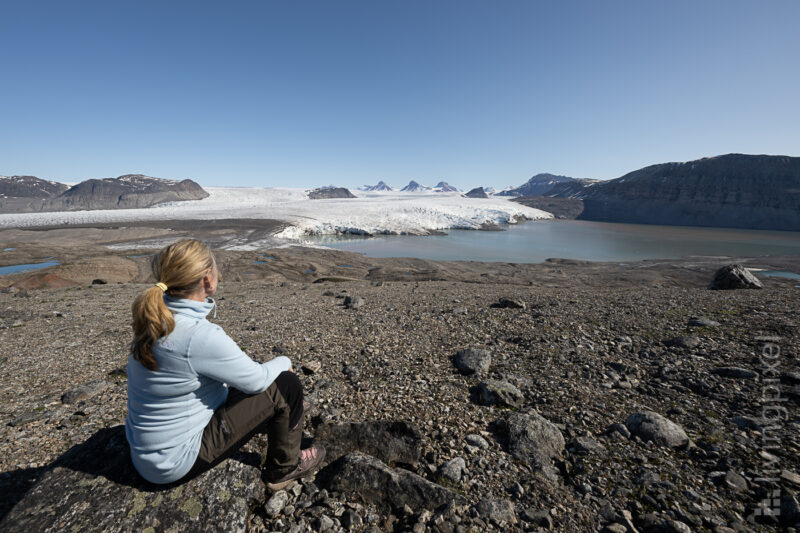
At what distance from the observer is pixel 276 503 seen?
110 inches

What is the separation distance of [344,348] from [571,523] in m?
4.75

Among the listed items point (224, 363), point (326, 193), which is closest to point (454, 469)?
point (224, 363)

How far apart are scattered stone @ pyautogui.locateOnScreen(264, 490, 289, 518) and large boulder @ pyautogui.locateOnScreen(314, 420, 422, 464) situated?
57 centimetres

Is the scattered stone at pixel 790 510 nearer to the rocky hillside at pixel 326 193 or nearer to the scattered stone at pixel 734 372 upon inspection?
the scattered stone at pixel 734 372

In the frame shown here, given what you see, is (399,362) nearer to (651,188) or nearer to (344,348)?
(344,348)

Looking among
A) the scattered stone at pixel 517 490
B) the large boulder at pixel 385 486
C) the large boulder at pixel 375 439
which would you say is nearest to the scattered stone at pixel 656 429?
the scattered stone at pixel 517 490

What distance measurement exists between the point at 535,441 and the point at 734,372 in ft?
12.7

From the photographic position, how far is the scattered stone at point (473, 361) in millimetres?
5508

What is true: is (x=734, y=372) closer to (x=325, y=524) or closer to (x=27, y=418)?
(x=325, y=524)

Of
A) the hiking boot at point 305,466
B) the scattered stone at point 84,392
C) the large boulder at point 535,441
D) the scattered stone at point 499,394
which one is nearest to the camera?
the hiking boot at point 305,466

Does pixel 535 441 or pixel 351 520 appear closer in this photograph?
pixel 351 520

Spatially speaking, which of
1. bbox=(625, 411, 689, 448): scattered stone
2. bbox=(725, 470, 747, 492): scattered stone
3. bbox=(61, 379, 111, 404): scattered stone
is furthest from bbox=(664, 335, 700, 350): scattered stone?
bbox=(61, 379, 111, 404): scattered stone

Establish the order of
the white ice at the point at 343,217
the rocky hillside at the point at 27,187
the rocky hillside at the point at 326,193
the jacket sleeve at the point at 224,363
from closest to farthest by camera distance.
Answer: the jacket sleeve at the point at 224,363 < the white ice at the point at 343,217 < the rocky hillside at the point at 27,187 < the rocky hillside at the point at 326,193

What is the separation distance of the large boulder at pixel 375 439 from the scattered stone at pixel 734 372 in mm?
4955
